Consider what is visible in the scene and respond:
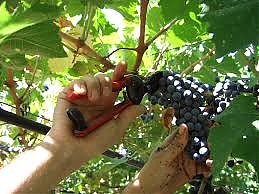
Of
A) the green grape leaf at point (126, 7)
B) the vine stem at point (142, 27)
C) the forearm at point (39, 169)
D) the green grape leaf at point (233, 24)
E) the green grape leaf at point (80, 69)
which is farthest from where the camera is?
the green grape leaf at point (80, 69)

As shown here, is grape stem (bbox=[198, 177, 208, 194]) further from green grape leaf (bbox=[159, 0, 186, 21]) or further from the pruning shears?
green grape leaf (bbox=[159, 0, 186, 21])

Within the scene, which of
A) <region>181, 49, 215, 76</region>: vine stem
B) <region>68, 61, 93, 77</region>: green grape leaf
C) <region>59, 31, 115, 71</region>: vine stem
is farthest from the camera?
<region>68, 61, 93, 77</region>: green grape leaf

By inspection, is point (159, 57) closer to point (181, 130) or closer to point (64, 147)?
point (181, 130)

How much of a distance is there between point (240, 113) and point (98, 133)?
1.27ft

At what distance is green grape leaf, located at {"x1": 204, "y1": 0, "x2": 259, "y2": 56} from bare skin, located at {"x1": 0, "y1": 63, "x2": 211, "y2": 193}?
309 mm

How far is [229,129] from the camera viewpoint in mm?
1173

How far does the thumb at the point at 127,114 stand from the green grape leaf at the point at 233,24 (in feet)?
1.17

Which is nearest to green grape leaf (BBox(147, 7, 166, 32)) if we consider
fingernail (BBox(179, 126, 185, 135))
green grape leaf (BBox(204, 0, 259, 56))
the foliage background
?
the foliage background

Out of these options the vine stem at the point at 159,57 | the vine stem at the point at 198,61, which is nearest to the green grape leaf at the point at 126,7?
the vine stem at the point at 159,57

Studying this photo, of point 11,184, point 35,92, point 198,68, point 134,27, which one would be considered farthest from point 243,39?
point 35,92

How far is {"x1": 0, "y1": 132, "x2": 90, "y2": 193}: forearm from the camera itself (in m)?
1.22

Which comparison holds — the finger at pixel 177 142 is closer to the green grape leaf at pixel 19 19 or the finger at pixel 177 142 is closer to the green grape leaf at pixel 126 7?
the green grape leaf at pixel 19 19

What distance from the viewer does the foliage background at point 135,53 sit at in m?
1.16

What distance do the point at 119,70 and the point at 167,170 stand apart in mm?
311
